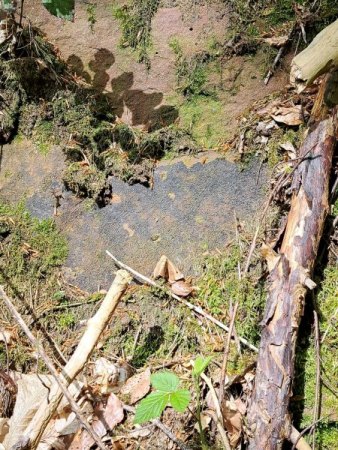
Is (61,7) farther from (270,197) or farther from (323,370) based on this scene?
(323,370)

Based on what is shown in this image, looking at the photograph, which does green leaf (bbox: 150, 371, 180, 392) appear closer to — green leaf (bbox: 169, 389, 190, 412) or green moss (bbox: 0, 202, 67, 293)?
green leaf (bbox: 169, 389, 190, 412)

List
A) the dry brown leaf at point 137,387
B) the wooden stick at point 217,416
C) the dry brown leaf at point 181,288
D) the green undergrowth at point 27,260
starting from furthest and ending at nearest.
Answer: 1. the green undergrowth at point 27,260
2. the dry brown leaf at point 181,288
3. the dry brown leaf at point 137,387
4. the wooden stick at point 217,416

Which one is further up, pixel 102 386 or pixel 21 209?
pixel 21 209

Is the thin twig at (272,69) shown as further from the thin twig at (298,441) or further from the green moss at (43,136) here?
the thin twig at (298,441)

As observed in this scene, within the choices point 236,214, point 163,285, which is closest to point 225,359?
point 163,285

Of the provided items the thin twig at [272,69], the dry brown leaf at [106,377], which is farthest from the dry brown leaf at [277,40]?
the dry brown leaf at [106,377]

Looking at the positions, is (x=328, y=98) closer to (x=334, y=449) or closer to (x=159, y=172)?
(x=159, y=172)
